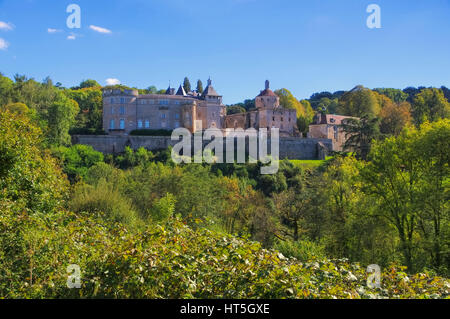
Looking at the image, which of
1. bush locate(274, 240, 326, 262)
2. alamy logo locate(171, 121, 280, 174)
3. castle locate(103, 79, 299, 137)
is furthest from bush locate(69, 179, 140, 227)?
castle locate(103, 79, 299, 137)

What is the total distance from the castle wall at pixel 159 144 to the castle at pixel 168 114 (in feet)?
12.7

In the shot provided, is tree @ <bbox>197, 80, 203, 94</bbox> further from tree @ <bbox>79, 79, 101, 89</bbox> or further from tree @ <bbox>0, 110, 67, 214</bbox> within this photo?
tree @ <bbox>0, 110, 67, 214</bbox>

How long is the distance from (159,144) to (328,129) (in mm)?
23306

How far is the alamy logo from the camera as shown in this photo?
156ft

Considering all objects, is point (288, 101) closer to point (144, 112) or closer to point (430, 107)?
point (430, 107)

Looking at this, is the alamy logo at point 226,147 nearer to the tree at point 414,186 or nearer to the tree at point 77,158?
the tree at point 77,158

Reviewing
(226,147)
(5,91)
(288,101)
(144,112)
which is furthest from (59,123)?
(288,101)

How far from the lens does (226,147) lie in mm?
50719

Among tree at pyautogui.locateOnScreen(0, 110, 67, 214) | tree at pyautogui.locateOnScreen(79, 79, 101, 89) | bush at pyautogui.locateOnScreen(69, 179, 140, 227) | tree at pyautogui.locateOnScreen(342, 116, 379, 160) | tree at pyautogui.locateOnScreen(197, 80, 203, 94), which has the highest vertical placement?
tree at pyautogui.locateOnScreen(79, 79, 101, 89)

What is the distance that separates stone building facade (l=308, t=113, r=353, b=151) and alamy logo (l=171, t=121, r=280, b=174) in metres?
6.77
